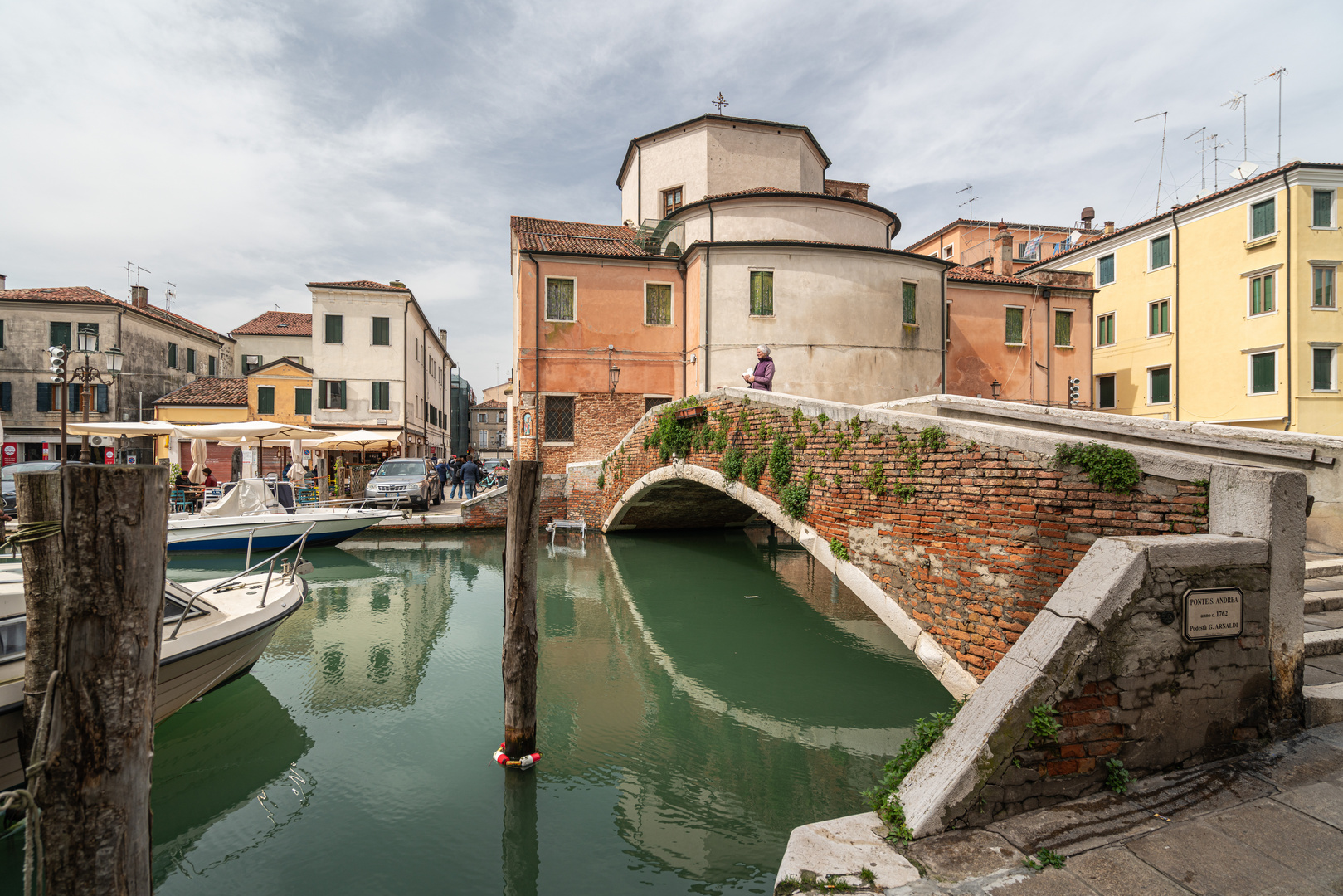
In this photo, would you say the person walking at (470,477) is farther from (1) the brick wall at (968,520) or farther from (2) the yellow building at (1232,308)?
(2) the yellow building at (1232,308)

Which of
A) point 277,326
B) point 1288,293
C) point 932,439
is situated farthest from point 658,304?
point 277,326

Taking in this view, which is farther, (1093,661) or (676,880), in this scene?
(676,880)

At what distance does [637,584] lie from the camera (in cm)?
1256

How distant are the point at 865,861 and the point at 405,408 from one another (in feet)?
84.2

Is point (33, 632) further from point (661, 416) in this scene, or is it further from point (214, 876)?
point (661, 416)

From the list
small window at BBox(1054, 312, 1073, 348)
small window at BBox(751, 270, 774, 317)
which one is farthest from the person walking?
small window at BBox(1054, 312, 1073, 348)

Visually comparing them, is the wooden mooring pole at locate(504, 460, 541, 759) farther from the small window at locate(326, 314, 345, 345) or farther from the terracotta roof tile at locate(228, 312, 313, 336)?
the terracotta roof tile at locate(228, 312, 313, 336)

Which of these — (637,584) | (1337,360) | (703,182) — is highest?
(703,182)

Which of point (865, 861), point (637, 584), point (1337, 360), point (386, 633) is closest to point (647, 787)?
point (865, 861)

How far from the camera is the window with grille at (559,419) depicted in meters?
18.2

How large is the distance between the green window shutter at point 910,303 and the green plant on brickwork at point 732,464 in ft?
33.5

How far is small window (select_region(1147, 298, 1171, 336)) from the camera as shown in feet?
73.9

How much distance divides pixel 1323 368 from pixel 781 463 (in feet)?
70.4

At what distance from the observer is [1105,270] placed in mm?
24594
